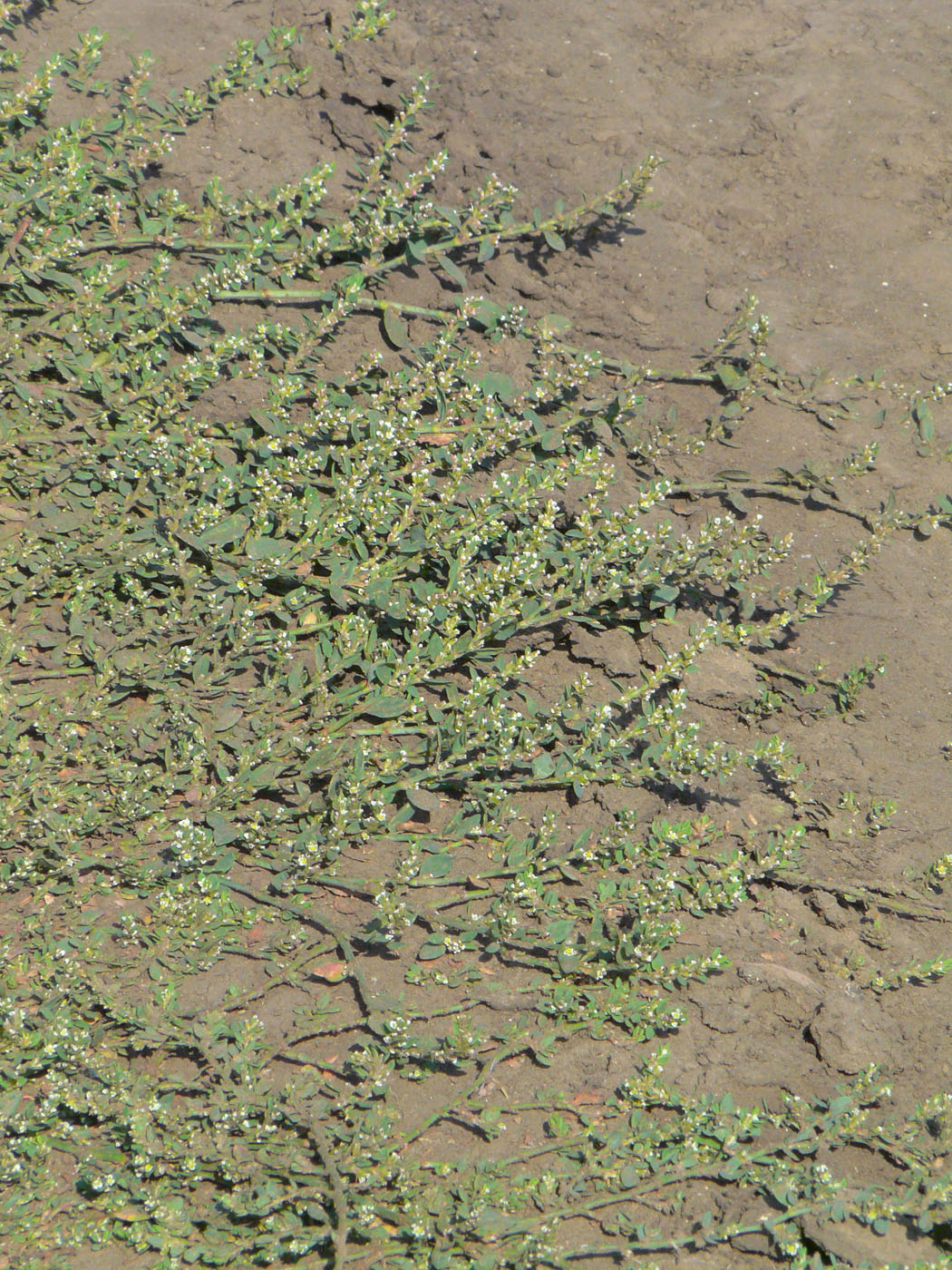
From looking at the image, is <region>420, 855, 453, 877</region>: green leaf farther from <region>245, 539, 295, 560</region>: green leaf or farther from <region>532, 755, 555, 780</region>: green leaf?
<region>245, 539, 295, 560</region>: green leaf

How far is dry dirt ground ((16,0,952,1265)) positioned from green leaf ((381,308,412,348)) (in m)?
0.55

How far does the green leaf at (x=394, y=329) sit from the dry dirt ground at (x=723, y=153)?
0.55 meters

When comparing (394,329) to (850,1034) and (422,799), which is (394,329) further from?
(850,1034)

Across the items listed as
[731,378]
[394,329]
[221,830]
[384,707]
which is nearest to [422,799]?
[384,707]

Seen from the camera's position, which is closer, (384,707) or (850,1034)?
(850,1034)

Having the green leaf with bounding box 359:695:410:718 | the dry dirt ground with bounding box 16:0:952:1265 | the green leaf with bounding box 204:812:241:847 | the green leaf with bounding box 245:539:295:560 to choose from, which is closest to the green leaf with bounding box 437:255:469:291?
the dry dirt ground with bounding box 16:0:952:1265

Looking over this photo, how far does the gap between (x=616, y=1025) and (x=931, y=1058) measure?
0.87 m

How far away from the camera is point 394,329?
13.0 ft

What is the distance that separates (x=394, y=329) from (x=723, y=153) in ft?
5.99

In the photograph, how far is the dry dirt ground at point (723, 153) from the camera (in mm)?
3994

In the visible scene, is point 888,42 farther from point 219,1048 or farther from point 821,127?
point 219,1048

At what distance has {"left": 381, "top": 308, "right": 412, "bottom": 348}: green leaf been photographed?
12.9ft

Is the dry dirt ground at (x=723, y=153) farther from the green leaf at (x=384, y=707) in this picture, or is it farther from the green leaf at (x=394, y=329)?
the green leaf at (x=384, y=707)

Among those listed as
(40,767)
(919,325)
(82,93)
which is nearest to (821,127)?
(919,325)
